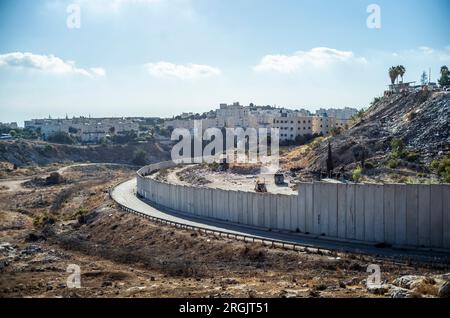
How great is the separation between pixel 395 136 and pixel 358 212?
38.5 m

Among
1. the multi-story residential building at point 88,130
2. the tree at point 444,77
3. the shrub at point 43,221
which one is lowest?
the shrub at point 43,221

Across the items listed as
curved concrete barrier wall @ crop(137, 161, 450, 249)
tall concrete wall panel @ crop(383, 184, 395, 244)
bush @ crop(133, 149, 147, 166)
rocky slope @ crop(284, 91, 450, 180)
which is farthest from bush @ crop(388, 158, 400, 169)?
bush @ crop(133, 149, 147, 166)

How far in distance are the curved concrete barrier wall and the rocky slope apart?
25.0m

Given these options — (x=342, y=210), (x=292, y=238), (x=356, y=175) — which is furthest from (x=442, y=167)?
(x=292, y=238)

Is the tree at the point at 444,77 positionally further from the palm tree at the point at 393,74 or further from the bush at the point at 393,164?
the bush at the point at 393,164

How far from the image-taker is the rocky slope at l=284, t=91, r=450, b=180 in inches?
2296

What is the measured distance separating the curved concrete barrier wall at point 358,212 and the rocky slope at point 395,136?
25.0 metres

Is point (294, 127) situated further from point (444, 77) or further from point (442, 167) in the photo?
point (442, 167)

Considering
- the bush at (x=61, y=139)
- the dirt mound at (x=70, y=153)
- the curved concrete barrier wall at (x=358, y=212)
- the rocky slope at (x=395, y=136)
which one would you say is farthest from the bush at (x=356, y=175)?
the bush at (x=61, y=139)

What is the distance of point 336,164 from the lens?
6575 centimetres

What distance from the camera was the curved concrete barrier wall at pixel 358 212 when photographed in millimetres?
27900

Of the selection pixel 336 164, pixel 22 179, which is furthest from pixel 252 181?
pixel 22 179
